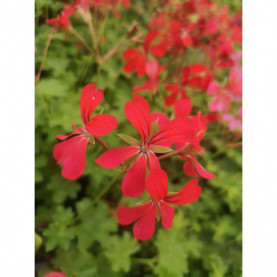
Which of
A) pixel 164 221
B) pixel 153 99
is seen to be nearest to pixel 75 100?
pixel 153 99

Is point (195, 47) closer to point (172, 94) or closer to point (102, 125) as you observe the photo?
point (172, 94)

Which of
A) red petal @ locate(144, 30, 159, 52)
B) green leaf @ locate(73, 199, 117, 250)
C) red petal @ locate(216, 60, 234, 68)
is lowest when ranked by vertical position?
green leaf @ locate(73, 199, 117, 250)

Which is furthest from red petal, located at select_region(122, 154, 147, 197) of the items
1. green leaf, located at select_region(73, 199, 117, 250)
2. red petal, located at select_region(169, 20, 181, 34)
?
red petal, located at select_region(169, 20, 181, 34)

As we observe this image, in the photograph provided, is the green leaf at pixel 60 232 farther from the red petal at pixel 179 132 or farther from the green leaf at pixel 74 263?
the red petal at pixel 179 132

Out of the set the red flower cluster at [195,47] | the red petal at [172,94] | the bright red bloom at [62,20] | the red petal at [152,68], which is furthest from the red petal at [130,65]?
the bright red bloom at [62,20]

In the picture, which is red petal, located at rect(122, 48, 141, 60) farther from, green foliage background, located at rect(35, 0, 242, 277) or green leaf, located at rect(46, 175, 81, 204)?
green leaf, located at rect(46, 175, 81, 204)

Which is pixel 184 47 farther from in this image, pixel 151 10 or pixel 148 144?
pixel 148 144
